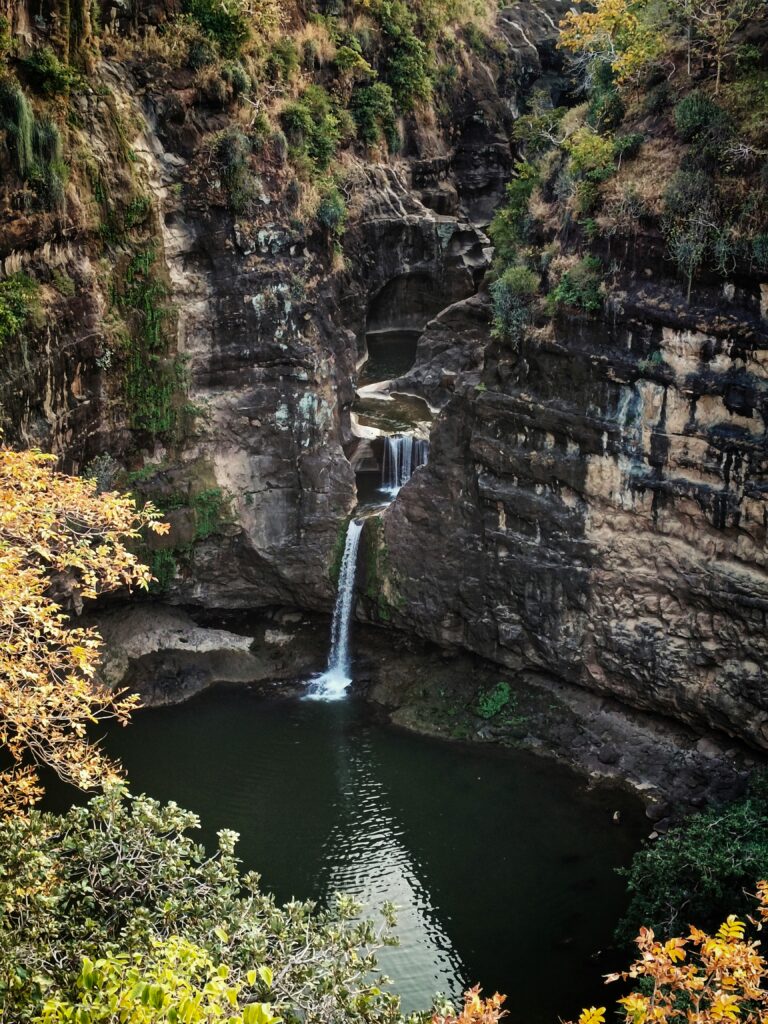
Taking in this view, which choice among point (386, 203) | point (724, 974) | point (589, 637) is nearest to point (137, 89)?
point (386, 203)

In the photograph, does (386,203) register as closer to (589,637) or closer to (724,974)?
(589,637)

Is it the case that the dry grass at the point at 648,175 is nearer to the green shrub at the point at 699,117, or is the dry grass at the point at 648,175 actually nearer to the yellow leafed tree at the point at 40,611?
the green shrub at the point at 699,117

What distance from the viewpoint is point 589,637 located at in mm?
21016

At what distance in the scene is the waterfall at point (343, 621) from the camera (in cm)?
2402

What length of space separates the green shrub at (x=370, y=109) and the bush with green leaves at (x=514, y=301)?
11.6m

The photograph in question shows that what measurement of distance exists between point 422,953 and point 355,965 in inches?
271

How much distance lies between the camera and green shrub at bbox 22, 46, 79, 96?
63.3 ft

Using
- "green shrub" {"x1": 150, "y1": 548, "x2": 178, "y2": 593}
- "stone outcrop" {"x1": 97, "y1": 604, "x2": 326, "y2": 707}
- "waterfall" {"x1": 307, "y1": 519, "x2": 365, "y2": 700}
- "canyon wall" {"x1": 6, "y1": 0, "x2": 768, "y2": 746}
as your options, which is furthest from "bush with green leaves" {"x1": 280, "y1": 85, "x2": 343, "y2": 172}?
"stone outcrop" {"x1": 97, "y1": 604, "x2": 326, "y2": 707}

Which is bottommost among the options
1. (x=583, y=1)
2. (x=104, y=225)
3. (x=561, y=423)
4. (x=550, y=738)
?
(x=550, y=738)

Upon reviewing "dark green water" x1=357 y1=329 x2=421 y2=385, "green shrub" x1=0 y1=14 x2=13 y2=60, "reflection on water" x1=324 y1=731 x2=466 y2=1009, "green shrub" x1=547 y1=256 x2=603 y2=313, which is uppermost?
"green shrub" x1=0 y1=14 x2=13 y2=60

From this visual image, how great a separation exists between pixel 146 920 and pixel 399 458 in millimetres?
17623

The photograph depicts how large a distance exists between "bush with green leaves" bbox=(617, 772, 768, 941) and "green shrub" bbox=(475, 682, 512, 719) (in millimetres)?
5556

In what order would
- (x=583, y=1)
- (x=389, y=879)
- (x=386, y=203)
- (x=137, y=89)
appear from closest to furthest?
(x=389, y=879), (x=137, y=89), (x=386, y=203), (x=583, y=1)

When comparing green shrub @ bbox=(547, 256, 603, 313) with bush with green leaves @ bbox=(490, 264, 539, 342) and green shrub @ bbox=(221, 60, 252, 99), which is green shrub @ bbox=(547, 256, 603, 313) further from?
green shrub @ bbox=(221, 60, 252, 99)
